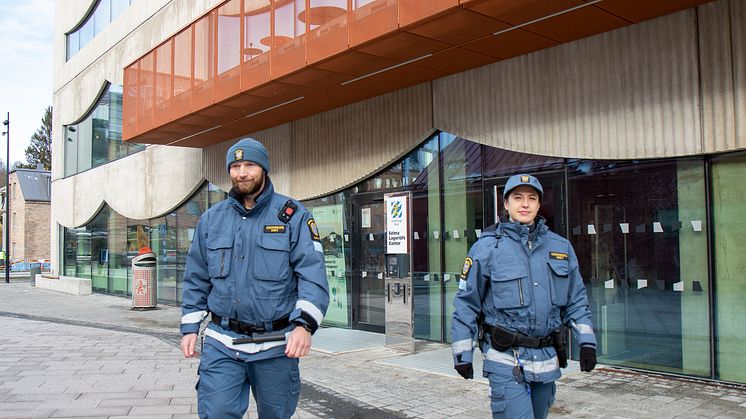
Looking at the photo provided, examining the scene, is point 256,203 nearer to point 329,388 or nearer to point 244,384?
Result: point 244,384

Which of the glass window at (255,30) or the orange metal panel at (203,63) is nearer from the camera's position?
the glass window at (255,30)

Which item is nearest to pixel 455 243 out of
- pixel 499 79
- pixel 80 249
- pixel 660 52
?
pixel 499 79

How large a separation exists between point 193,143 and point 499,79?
7895 millimetres

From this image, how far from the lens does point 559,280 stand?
332 cm

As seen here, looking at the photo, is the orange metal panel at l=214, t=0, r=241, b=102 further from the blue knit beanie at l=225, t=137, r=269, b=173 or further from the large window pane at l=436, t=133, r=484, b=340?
the blue knit beanie at l=225, t=137, r=269, b=173

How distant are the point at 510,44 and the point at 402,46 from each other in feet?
4.18

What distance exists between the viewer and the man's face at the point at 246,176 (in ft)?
11.2

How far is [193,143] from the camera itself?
13602 mm

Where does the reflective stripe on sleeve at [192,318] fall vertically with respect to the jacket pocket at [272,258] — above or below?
below

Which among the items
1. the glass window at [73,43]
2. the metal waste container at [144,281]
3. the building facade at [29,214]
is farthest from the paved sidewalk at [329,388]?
the building facade at [29,214]

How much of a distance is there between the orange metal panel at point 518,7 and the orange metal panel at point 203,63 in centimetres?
540

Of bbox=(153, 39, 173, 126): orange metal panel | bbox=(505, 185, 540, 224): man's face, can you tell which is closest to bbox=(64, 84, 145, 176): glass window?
bbox=(153, 39, 173, 126): orange metal panel

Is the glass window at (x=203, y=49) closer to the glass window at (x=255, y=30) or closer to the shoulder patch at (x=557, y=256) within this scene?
the glass window at (x=255, y=30)

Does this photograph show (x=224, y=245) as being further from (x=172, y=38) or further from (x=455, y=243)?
(x=172, y=38)
